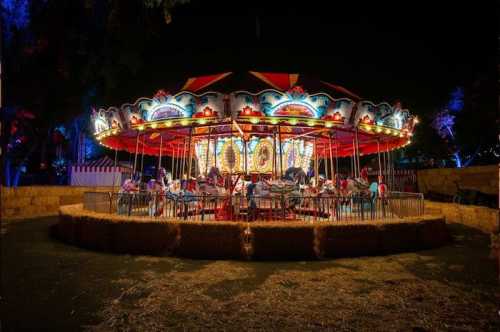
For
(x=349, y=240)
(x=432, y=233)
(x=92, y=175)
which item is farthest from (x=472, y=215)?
(x=92, y=175)

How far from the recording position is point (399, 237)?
6727 millimetres

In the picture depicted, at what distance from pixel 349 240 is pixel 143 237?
4.10 metres

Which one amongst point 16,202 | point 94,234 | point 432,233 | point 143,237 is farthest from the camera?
point 16,202

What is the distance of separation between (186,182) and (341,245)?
4677 millimetres

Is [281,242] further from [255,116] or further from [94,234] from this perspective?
[94,234]

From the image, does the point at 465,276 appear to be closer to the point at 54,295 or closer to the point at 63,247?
the point at 54,295

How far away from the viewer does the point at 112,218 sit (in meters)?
6.89

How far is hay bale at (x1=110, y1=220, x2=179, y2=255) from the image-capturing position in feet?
21.1

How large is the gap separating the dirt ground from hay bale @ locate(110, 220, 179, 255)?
315 mm

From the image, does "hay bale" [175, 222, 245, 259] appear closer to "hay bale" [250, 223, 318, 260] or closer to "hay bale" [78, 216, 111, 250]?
"hay bale" [250, 223, 318, 260]

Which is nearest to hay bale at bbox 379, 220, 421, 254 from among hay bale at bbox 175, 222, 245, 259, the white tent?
hay bale at bbox 175, 222, 245, 259

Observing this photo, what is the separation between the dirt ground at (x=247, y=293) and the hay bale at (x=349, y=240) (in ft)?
0.94

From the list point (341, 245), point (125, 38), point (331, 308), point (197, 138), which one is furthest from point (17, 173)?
A: point (331, 308)

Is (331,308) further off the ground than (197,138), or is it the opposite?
(197,138)
